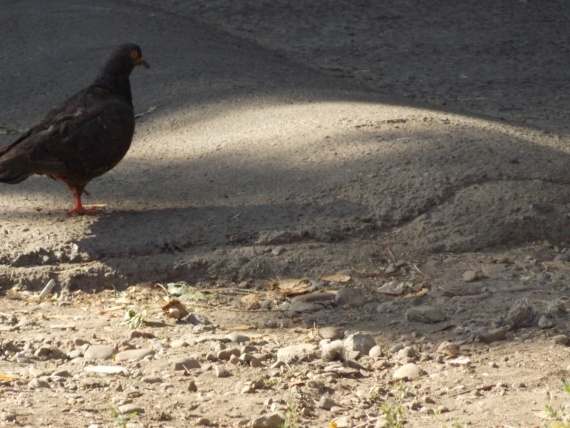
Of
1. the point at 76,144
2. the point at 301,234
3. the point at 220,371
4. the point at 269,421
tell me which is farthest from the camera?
the point at 76,144

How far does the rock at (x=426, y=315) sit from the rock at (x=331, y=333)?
31cm

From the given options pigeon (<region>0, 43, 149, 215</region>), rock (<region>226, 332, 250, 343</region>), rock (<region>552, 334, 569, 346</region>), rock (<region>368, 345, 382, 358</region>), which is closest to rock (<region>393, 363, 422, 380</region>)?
rock (<region>368, 345, 382, 358</region>)

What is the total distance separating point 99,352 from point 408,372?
4.05 ft

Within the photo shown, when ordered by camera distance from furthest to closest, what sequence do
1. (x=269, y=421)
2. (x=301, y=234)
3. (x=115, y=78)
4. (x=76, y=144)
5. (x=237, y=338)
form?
(x=115, y=78) < (x=76, y=144) < (x=301, y=234) < (x=237, y=338) < (x=269, y=421)

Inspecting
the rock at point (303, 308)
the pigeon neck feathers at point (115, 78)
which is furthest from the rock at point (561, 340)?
the pigeon neck feathers at point (115, 78)

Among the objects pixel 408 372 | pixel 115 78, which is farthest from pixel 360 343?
pixel 115 78

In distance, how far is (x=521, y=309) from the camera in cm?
373

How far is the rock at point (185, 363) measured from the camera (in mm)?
3533

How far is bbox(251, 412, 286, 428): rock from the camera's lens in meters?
2.94

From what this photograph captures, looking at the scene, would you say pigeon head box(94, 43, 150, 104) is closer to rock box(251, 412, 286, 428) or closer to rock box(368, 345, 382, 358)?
rock box(368, 345, 382, 358)

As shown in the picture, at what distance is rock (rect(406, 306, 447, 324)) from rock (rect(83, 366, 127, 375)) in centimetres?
125

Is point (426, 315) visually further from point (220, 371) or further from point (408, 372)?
point (220, 371)

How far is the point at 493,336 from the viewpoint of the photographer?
3.64m

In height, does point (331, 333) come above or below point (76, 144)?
below
